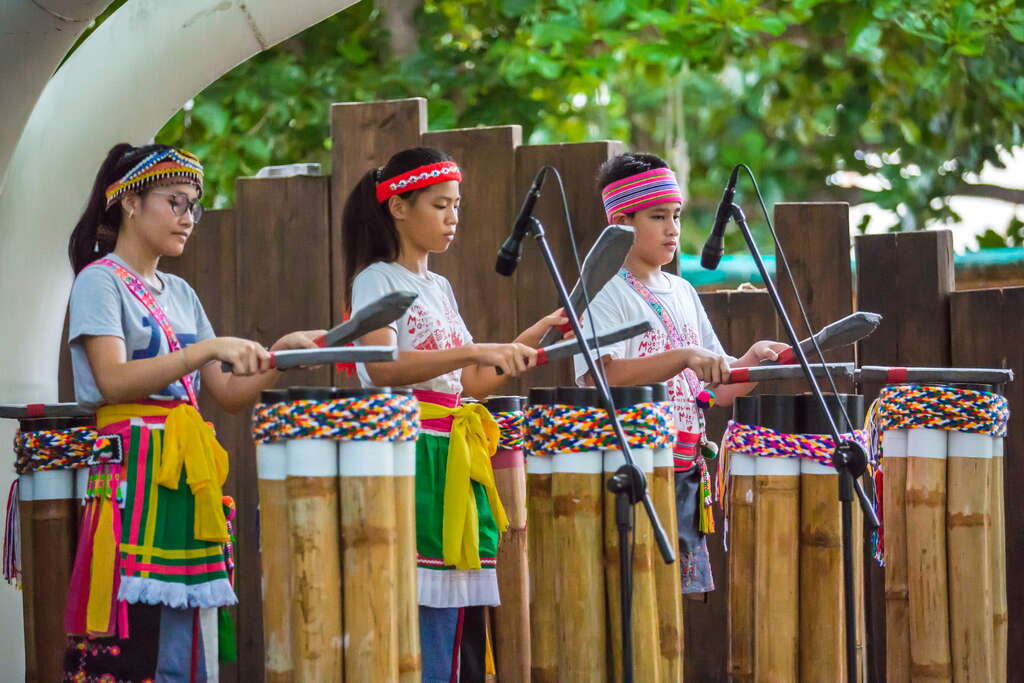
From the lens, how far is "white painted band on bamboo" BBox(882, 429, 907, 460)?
3713mm

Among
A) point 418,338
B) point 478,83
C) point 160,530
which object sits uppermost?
point 478,83

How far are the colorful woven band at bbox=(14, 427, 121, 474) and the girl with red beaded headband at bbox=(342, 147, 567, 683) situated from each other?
74 cm

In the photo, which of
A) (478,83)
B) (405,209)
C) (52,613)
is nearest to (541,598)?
(405,209)

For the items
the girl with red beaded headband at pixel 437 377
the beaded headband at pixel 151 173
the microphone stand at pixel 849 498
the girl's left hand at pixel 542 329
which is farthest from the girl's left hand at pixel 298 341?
the microphone stand at pixel 849 498

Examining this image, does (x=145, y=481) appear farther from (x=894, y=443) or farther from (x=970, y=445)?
(x=970, y=445)

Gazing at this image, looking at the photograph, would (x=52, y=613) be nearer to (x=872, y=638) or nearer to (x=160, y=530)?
(x=160, y=530)

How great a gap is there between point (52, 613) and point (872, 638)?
88.2 inches

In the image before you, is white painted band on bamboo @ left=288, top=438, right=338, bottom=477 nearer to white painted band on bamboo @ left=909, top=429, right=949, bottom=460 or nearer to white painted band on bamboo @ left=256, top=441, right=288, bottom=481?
white painted band on bamboo @ left=256, top=441, right=288, bottom=481

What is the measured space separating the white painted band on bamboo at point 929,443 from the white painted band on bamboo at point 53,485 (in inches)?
91.0

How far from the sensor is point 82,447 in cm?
341

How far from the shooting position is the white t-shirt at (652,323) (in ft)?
12.5

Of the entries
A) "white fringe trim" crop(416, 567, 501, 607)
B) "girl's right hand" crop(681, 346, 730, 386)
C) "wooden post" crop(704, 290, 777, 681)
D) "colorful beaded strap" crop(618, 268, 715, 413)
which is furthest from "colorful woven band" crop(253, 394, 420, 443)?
"wooden post" crop(704, 290, 777, 681)

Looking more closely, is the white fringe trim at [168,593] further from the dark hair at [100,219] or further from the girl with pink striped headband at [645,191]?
the girl with pink striped headband at [645,191]

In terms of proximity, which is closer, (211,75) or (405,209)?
(405,209)
